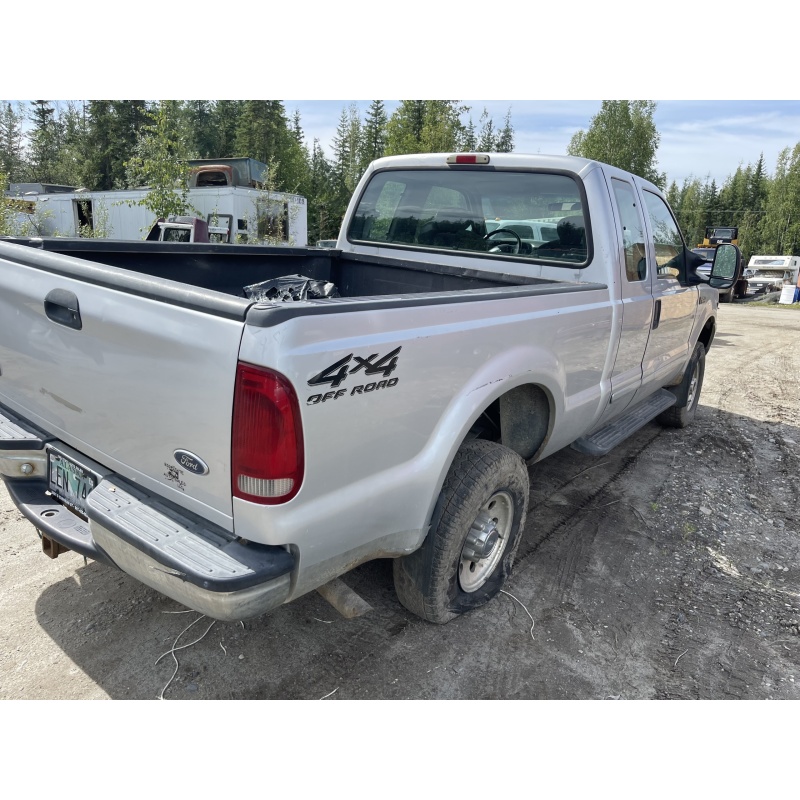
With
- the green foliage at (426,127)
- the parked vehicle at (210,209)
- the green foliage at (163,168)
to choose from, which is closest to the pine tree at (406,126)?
the green foliage at (426,127)

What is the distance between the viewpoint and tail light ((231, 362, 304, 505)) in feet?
5.76

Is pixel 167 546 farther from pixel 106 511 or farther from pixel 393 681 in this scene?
pixel 393 681

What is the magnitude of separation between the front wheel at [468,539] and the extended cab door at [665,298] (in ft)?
6.26

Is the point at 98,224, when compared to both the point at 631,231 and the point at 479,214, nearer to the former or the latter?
the point at 479,214

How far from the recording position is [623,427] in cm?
429

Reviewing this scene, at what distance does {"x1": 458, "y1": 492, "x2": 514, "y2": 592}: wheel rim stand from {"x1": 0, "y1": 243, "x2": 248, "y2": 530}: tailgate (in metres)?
1.24

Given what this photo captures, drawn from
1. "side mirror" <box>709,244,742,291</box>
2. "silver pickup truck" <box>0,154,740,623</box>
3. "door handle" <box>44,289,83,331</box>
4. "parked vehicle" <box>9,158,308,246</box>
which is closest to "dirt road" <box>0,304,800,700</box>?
"silver pickup truck" <box>0,154,740,623</box>

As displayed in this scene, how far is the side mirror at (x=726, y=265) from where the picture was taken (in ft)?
16.1

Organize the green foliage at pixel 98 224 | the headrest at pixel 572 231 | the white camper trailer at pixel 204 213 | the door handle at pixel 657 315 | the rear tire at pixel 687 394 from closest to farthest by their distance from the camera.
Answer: the headrest at pixel 572 231 → the door handle at pixel 657 315 → the rear tire at pixel 687 394 → the green foliage at pixel 98 224 → the white camper trailer at pixel 204 213

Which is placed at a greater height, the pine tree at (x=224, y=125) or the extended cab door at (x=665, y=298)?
the pine tree at (x=224, y=125)

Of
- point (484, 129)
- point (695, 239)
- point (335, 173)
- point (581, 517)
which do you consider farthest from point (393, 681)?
point (695, 239)

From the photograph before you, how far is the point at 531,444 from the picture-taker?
334 centimetres

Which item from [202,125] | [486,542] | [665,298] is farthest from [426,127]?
[202,125]

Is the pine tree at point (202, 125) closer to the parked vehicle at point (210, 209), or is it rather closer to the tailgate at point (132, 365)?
the parked vehicle at point (210, 209)
